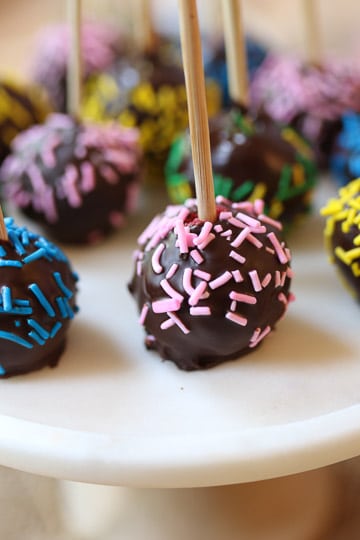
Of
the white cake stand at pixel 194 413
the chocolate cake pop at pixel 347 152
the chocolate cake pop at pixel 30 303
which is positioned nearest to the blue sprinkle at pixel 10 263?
the chocolate cake pop at pixel 30 303

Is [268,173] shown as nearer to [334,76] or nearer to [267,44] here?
[334,76]

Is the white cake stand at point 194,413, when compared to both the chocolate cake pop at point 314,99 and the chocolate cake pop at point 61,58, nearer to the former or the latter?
the chocolate cake pop at point 314,99

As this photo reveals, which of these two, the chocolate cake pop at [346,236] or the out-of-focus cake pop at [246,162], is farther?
the out-of-focus cake pop at [246,162]

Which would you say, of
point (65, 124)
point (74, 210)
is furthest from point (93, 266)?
point (65, 124)

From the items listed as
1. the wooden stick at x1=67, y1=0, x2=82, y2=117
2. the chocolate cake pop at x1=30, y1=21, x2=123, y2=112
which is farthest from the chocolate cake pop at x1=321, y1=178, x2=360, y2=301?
the chocolate cake pop at x1=30, y1=21, x2=123, y2=112

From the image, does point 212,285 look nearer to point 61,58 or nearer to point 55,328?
point 55,328

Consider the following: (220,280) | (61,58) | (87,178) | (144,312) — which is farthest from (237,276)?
(61,58)
